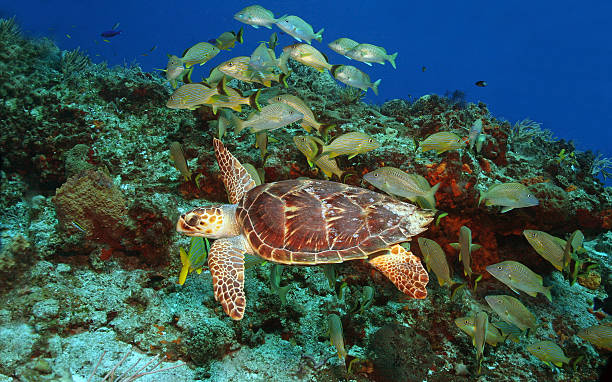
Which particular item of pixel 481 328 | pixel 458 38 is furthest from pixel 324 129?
pixel 458 38

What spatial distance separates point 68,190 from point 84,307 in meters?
1.53

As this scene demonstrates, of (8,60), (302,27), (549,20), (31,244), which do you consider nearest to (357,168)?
(302,27)

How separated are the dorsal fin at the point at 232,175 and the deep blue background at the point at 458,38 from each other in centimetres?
7229

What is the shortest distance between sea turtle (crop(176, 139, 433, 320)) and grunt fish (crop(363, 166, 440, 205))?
0.23 meters

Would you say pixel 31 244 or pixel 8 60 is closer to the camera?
pixel 31 244

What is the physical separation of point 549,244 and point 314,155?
3067 millimetres

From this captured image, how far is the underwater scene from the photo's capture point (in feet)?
10.4

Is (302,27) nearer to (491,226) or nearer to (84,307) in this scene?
(491,226)

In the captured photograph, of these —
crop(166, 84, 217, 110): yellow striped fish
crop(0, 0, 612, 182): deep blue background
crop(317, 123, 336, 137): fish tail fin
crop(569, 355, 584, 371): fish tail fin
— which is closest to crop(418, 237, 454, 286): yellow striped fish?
crop(569, 355, 584, 371): fish tail fin

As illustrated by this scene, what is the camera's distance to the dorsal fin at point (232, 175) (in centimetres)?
389

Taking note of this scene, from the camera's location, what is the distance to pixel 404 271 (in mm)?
3215

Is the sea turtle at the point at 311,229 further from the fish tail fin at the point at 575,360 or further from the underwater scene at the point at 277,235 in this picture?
the fish tail fin at the point at 575,360

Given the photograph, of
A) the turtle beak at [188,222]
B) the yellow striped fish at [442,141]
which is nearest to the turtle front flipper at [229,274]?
the turtle beak at [188,222]

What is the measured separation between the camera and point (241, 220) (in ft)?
11.4
